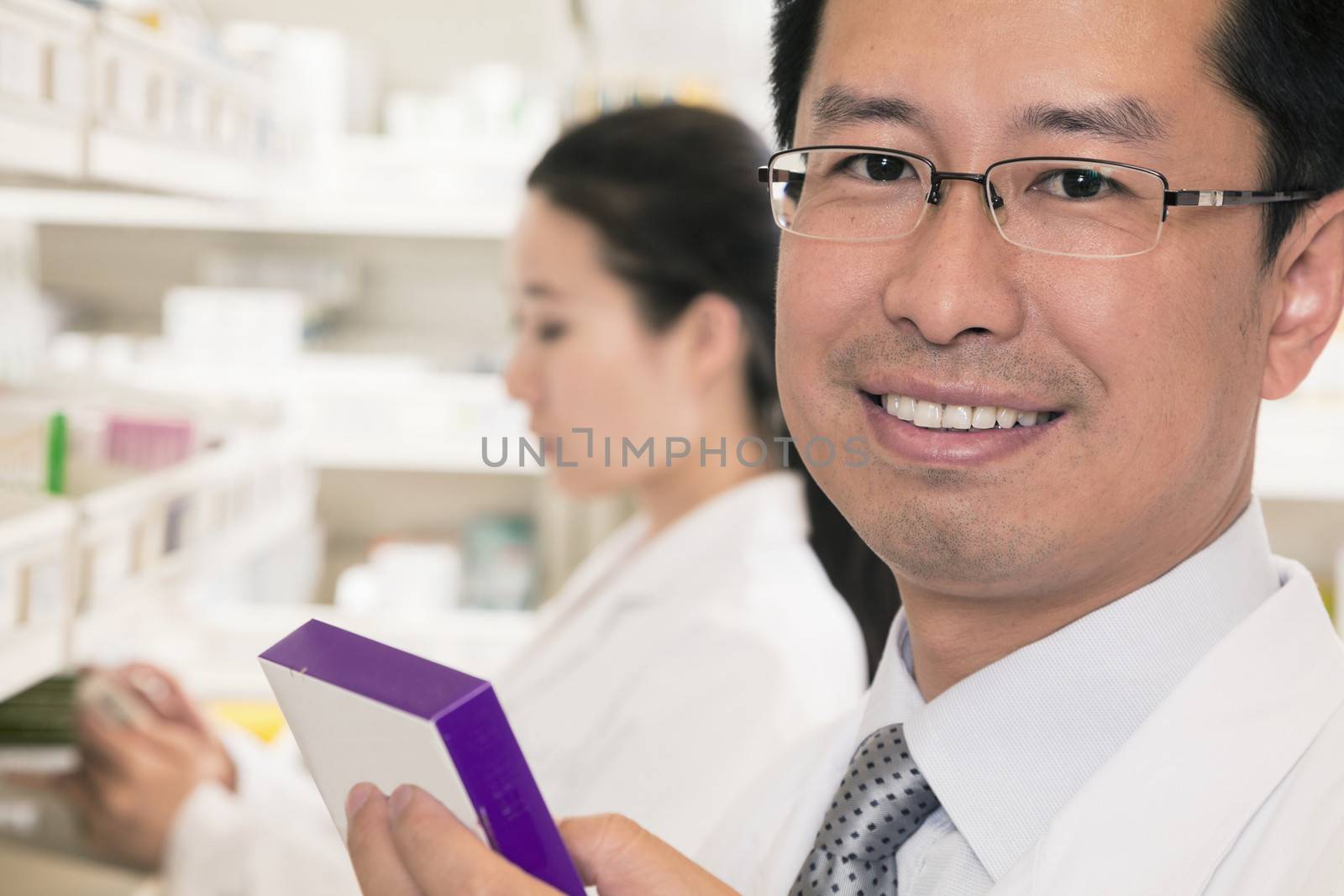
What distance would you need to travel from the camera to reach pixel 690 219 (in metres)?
1.57

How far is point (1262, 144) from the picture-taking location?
0.69m

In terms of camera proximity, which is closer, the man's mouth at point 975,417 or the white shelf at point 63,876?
the man's mouth at point 975,417

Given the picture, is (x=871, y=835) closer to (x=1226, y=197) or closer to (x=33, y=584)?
(x=1226, y=197)

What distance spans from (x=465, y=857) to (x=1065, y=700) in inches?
14.4

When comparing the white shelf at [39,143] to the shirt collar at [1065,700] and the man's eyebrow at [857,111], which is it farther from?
the shirt collar at [1065,700]

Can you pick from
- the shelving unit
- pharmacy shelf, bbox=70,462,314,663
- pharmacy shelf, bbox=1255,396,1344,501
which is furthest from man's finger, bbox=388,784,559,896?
pharmacy shelf, bbox=1255,396,1344,501

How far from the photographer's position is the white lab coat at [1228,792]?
0.62 metres

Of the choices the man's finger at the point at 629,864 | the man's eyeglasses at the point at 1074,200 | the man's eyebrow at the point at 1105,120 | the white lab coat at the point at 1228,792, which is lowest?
the man's finger at the point at 629,864

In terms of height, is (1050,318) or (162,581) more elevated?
Answer: (1050,318)

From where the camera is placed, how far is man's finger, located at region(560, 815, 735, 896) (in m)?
0.68

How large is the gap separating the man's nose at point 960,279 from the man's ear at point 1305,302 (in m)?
0.18

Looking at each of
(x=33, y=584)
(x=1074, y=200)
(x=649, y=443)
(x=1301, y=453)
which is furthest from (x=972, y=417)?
(x=1301, y=453)

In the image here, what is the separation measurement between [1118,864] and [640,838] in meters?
0.26

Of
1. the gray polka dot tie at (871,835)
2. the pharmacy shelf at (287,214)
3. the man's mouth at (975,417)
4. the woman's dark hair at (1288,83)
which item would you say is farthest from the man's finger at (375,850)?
the pharmacy shelf at (287,214)
